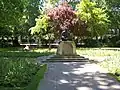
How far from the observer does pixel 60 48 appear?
18.9 m

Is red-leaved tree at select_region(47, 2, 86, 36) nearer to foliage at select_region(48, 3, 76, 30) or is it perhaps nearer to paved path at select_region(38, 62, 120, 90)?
foliage at select_region(48, 3, 76, 30)

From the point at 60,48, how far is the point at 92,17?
561 inches

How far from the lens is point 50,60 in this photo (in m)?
17.2

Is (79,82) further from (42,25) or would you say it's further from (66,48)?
(42,25)

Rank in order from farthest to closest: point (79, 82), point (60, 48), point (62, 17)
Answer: point (62, 17) < point (60, 48) < point (79, 82)

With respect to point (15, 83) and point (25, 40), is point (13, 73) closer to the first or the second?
point (15, 83)

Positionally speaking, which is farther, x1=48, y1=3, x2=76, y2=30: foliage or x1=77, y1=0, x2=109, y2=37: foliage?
x1=77, y1=0, x2=109, y2=37: foliage

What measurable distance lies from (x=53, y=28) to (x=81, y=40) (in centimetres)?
852

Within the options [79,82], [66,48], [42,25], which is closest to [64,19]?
[42,25]

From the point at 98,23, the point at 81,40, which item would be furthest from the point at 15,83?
the point at 81,40

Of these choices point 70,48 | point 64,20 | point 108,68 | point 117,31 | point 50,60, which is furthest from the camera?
point 117,31

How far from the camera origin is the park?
9.73 m

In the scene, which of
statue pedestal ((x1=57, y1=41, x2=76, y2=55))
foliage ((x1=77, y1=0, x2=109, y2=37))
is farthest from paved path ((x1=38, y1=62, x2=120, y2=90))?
foliage ((x1=77, y1=0, x2=109, y2=37))

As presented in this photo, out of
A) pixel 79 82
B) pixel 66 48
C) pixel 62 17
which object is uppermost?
pixel 62 17
